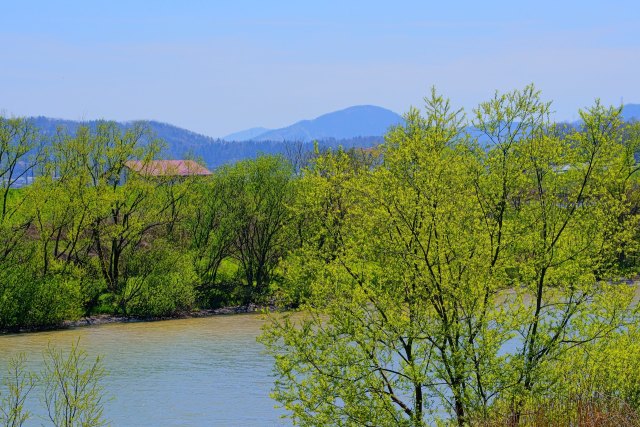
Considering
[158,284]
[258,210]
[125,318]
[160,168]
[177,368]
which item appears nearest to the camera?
[177,368]

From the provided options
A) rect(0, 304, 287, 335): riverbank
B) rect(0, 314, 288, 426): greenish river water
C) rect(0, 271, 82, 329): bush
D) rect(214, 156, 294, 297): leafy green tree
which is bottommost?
rect(0, 314, 288, 426): greenish river water

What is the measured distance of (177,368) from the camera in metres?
37.7

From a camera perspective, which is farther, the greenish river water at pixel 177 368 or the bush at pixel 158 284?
the bush at pixel 158 284

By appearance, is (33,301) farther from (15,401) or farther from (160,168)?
(15,401)

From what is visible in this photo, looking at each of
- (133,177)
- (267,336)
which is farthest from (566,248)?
(133,177)

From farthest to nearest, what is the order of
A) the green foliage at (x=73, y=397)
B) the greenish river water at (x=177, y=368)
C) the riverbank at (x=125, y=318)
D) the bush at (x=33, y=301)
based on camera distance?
the riverbank at (x=125, y=318) → the bush at (x=33, y=301) → the greenish river water at (x=177, y=368) → the green foliage at (x=73, y=397)

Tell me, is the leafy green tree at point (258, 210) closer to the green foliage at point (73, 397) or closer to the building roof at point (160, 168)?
the building roof at point (160, 168)

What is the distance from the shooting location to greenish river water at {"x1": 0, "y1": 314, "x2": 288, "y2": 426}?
98.1 ft

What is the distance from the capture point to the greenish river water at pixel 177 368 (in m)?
29.9

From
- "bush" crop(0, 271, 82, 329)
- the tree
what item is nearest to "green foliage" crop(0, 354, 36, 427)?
the tree

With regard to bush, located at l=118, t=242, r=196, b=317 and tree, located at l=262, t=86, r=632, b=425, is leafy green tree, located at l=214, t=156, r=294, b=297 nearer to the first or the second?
bush, located at l=118, t=242, r=196, b=317

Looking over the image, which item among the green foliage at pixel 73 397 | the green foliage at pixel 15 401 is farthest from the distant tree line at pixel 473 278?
the green foliage at pixel 15 401

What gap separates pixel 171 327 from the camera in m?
49.3

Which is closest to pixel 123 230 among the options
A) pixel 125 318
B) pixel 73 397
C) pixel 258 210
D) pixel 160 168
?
pixel 125 318
